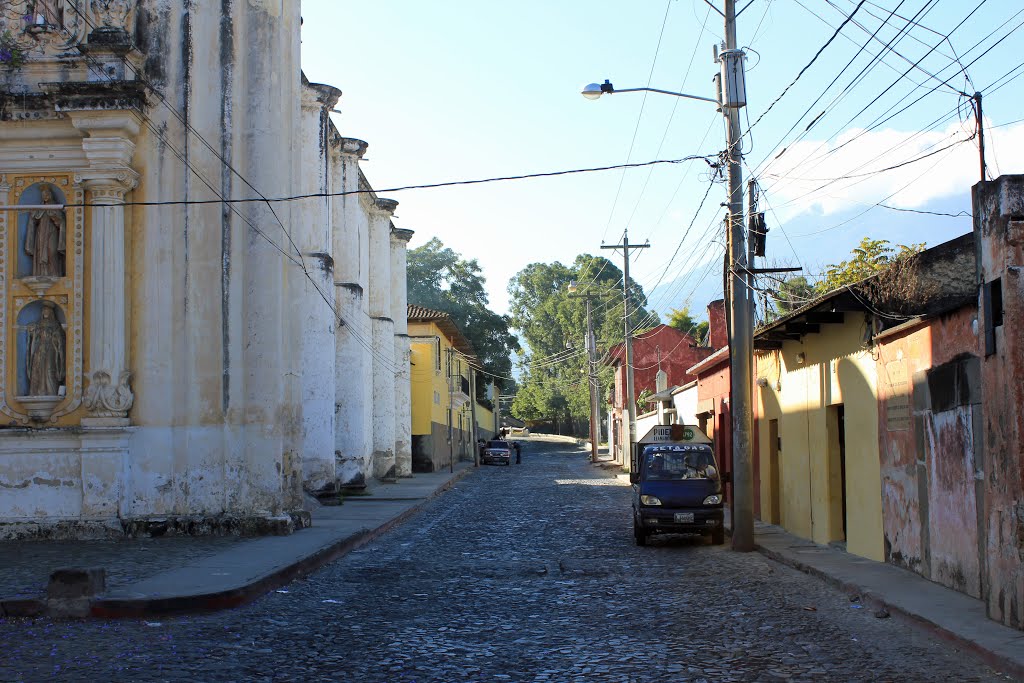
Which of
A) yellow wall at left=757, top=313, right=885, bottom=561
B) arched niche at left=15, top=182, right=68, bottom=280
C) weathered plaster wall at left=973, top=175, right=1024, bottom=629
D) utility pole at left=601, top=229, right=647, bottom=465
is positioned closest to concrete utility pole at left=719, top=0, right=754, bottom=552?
yellow wall at left=757, top=313, right=885, bottom=561

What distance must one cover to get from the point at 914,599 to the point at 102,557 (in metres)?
11.3

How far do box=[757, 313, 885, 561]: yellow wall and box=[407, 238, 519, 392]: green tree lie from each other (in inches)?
2255

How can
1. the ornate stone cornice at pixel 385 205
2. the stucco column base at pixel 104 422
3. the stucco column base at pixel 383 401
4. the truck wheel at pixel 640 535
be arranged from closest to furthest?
the truck wheel at pixel 640 535 → the stucco column base at pixel 104 422 → the stucco column base at pixel 383 401 → the ornate stone cornice at pixel 385 205

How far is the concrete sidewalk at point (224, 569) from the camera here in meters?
10.9

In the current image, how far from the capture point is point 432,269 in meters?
93.1

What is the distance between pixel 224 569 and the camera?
13609mm

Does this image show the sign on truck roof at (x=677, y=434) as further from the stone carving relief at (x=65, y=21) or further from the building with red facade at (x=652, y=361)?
the building with red facade at (x=652, y=361)

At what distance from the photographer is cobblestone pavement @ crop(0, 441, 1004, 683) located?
808 centimetres

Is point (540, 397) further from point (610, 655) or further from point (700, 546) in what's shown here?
point (610, 655)

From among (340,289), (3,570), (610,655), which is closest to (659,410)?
(340,289)

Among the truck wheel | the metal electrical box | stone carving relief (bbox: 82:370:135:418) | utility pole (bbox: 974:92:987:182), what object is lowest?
the truck wheel

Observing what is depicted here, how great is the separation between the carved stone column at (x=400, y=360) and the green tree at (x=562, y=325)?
156 feet

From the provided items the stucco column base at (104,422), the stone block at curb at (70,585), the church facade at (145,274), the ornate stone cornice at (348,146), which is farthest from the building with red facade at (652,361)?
the stone block at curb at (70,585)

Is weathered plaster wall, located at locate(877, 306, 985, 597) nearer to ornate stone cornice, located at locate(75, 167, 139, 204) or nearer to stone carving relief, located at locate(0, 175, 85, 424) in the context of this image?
ornate stone cornice, located at locate(75, 167, 139, 204)
